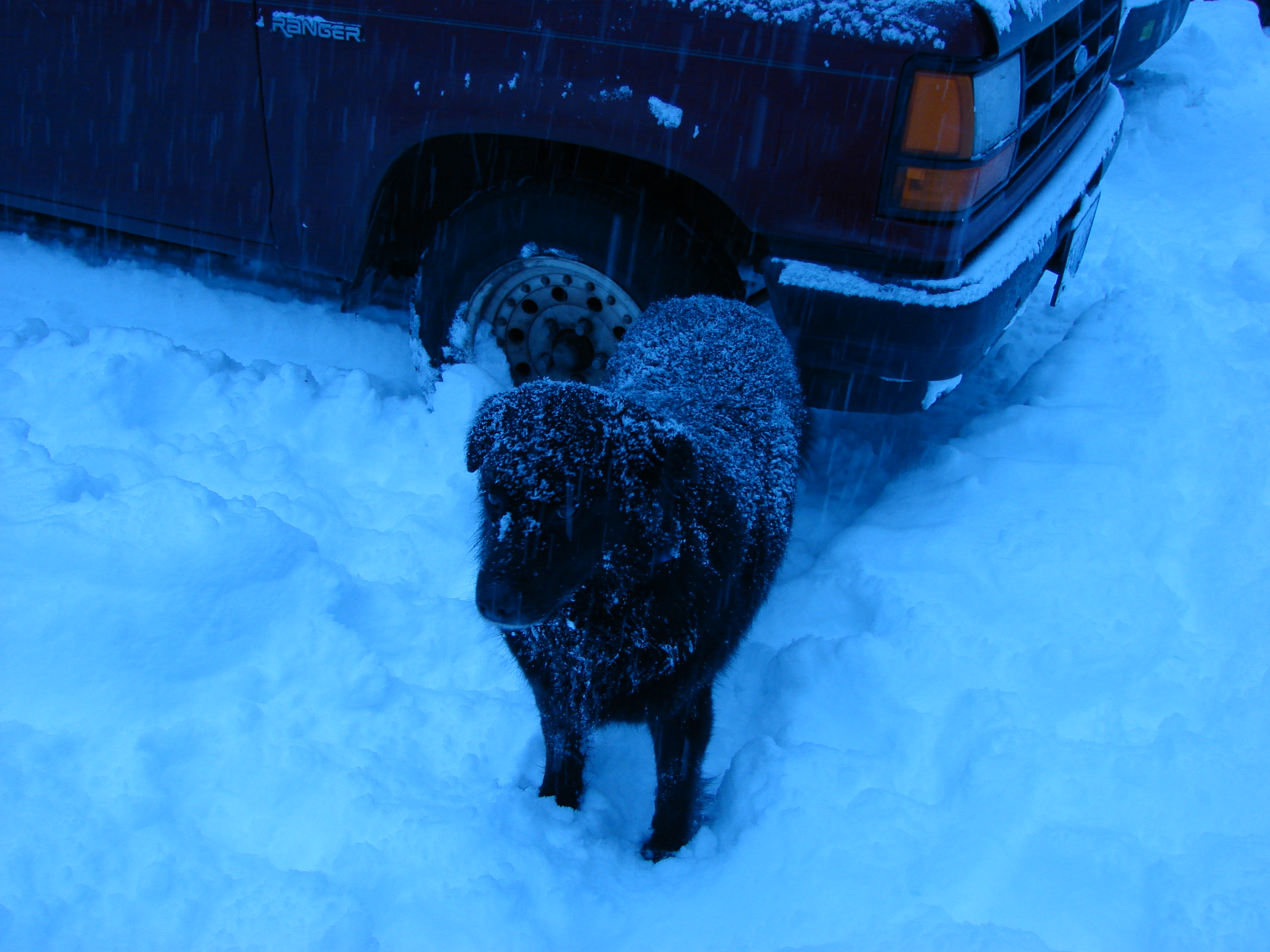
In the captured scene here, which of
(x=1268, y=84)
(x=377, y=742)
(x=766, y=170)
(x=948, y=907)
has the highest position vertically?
(x=1268, y=84)

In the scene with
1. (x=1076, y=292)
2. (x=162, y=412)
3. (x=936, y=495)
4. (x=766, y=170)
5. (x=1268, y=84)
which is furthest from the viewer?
(x=1268, y=84)

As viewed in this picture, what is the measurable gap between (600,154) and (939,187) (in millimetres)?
1275

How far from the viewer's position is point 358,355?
3.93m

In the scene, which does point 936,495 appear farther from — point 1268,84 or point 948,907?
point 1268,84

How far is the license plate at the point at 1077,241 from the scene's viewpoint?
3387 millimetres

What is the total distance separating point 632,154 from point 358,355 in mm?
1962

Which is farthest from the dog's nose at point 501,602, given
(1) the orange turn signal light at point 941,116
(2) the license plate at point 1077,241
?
(2) the license plate at point 1077,241

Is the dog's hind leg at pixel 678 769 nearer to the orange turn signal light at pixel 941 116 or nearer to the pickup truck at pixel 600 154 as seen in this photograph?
the pickup truck at pixel 600 154

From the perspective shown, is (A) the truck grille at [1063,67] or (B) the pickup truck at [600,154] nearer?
(B) the pickup truck at [600,154]

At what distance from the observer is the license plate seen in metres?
3.39

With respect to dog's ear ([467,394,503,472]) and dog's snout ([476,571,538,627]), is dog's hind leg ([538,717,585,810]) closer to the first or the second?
dog's snout ([476,571,538,627])

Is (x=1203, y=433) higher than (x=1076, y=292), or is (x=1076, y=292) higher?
(x=1076, y=292)

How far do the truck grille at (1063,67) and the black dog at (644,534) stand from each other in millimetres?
Answer: 1263

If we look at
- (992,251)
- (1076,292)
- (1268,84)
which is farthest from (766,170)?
(1268,84)
